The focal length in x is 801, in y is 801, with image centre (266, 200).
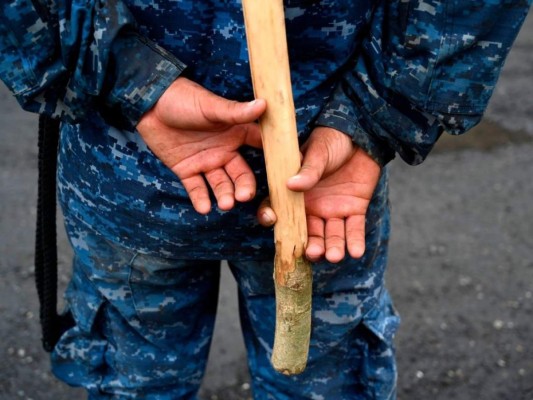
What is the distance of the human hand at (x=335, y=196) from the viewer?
1.13 metres

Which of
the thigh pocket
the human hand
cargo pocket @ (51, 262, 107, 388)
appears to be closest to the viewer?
the human hand

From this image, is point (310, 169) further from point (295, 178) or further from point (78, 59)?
point (78, 59)

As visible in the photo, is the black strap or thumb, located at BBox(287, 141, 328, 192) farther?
the black strap

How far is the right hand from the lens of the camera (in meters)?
1.08

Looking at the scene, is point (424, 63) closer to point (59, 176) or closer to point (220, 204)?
point (220, 204)

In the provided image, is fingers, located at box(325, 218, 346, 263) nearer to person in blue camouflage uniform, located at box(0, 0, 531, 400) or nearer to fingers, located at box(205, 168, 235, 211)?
person in blue camouflage uniform, located at box(0, 0, 531, 400)

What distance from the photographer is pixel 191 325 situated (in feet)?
4.67

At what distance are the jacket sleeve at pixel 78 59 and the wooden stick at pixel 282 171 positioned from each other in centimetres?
14

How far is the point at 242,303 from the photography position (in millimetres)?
1452

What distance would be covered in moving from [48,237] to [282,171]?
61 centimetres

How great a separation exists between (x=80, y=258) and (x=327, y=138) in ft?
1.61

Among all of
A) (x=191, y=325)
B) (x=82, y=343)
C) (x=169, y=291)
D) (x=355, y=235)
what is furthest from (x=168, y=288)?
(x=355, y=235)

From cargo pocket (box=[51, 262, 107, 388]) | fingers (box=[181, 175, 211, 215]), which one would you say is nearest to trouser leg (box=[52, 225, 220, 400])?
cargo pocket (box=[51, 262, 107, 388])

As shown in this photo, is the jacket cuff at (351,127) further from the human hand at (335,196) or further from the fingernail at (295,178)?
the fingernail at (295,178)
